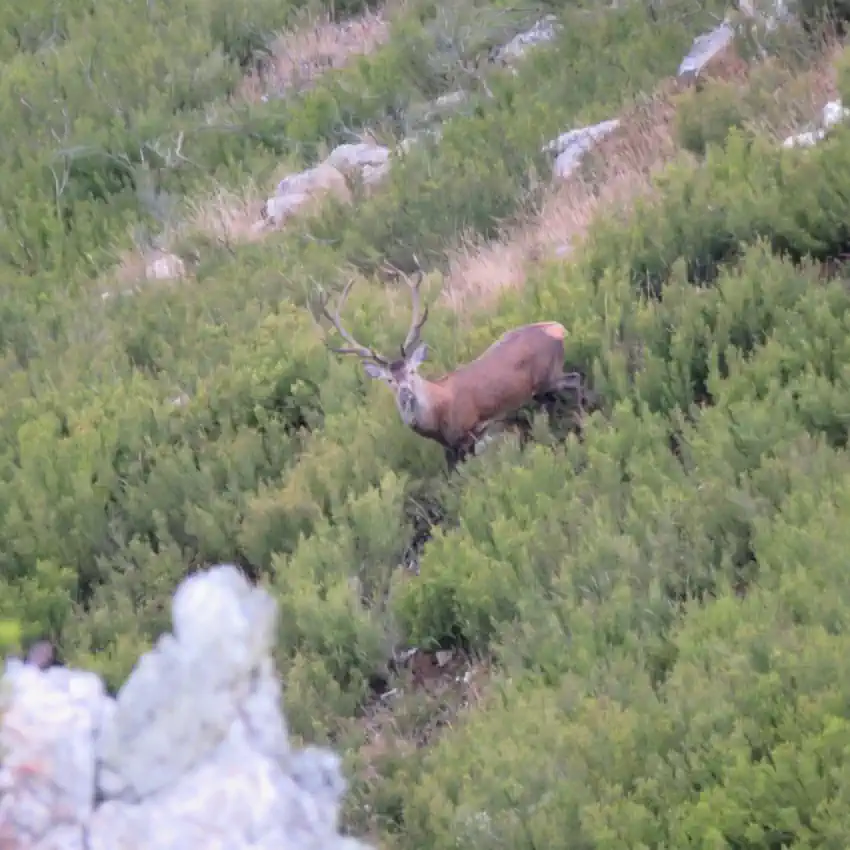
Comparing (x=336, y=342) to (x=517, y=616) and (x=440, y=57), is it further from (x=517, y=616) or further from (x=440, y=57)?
(x=440, y=57)

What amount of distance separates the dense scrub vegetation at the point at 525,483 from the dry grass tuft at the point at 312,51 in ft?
9.34

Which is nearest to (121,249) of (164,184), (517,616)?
(164,184)

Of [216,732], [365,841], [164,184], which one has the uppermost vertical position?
[216,732]

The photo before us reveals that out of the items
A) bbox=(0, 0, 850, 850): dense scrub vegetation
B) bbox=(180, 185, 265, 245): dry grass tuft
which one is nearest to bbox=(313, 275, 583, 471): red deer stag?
bbox=(0, 0, 850, 850): dense scrub vegetation

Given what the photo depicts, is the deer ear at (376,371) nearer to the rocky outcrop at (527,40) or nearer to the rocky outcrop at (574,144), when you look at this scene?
the rocky outcrop at (574,144)

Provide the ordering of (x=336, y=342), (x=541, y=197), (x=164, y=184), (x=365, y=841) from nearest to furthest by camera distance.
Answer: (x=365, y=841), (x=336, y=342), (x=541, y=197), (x=164, y=184)

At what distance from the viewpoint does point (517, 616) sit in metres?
4.70

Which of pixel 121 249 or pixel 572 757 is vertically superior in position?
pixel 572 757

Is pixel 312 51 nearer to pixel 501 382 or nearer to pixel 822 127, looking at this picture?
pixel 822 127

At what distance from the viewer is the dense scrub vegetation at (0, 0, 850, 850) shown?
373 cm

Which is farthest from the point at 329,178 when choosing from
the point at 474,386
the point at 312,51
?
the point at 474,386

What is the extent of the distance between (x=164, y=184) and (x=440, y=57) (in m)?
2.98

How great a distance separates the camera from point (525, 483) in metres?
5.27

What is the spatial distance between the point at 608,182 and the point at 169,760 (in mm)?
5426
